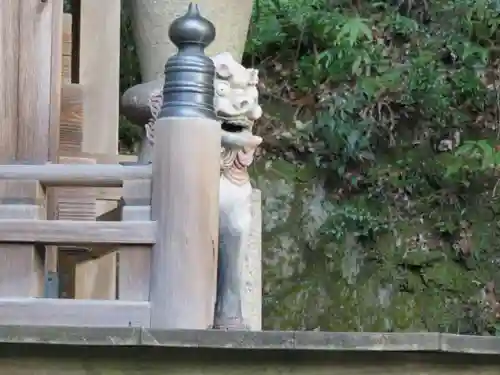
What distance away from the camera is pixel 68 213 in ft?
9.46

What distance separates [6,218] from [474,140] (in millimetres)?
3272

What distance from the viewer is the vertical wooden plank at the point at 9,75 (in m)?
2.64

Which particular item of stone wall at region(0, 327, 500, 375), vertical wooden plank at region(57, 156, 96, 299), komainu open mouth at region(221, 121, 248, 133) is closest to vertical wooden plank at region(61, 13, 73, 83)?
vertical wooden plank at region(57, 156, 96, 299)

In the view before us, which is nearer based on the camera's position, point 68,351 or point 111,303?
point 68,351

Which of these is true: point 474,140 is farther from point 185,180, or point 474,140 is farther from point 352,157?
point 185,180

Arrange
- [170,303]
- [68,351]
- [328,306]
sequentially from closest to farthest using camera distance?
1. [68,351]
2. [170,303]
3. [328,306]

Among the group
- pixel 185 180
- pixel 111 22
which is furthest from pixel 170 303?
pixel 111 22

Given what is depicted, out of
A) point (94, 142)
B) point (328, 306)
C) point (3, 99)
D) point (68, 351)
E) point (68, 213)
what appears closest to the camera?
point (68, 351)

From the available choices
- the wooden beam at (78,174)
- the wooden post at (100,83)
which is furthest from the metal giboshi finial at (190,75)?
the wooden post at (100,83)

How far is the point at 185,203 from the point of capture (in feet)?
6.68

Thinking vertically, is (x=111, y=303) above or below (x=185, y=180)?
below

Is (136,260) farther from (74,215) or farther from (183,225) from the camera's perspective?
(74,215)

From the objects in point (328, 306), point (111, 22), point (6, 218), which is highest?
point (111, 22)

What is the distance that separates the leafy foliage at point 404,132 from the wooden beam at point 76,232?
101 inches
